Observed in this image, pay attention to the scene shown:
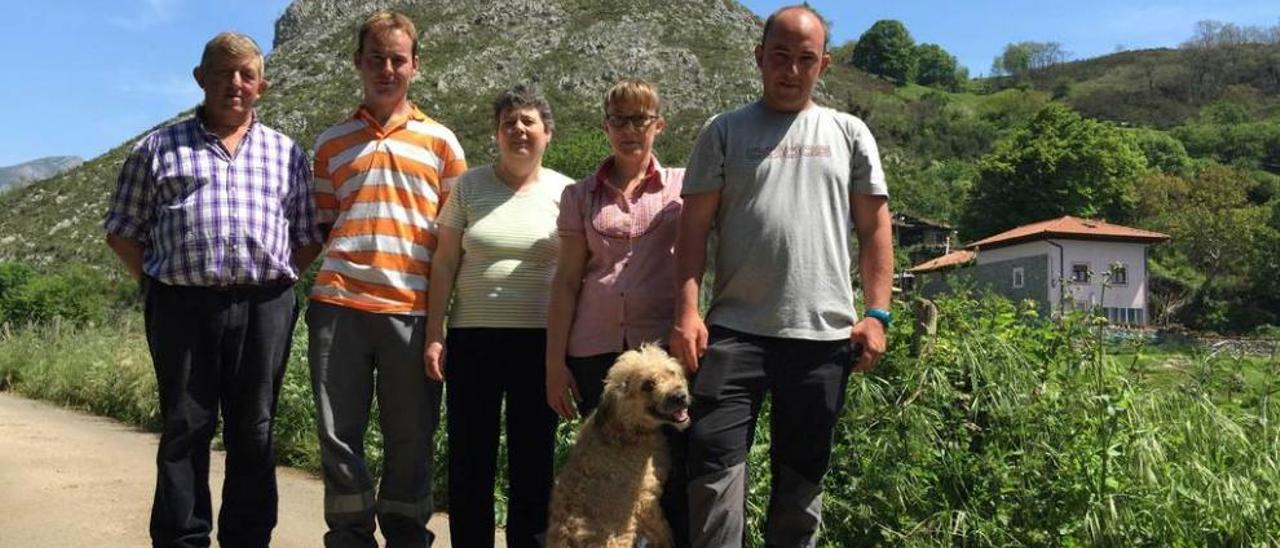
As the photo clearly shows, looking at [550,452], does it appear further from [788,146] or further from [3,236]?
[3,236]

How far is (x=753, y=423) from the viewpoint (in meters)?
3.38

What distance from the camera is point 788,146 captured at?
10.7ft

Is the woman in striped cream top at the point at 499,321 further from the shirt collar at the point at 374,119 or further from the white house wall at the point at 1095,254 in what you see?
the white house wall at the point at 1095,254

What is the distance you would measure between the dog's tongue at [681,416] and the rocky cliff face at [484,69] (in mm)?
39132

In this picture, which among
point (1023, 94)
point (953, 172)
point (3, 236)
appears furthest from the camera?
point (1023, 94)

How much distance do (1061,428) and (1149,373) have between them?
93cm

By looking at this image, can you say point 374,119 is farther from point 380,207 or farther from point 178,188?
point 178,188

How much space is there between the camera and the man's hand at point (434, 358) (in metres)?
3.86

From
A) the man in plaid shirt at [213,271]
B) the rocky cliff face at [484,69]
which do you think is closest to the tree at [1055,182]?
the rocky cliff face at [484,69]

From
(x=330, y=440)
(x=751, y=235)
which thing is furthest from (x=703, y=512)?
(x=330, y=440)

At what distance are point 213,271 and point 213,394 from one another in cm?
50

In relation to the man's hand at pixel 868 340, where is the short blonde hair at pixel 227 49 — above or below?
above

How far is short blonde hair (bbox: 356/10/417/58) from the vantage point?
3895mm

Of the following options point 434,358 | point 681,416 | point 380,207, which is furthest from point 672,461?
point 380,207
